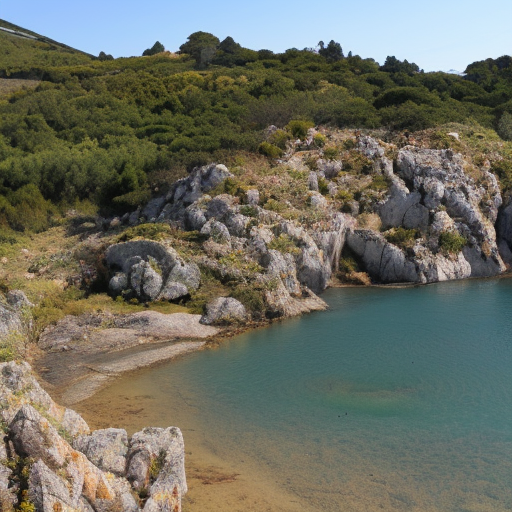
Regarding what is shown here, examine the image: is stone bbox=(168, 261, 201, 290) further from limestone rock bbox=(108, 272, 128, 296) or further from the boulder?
the boulder

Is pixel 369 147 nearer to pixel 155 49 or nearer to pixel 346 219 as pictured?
pixel 346 219

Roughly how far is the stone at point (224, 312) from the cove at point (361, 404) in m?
1.68

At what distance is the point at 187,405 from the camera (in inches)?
944

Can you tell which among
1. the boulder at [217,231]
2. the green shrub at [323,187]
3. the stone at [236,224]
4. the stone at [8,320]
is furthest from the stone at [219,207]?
the stone at [8,320]

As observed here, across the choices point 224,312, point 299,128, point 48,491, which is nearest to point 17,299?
point 224,312

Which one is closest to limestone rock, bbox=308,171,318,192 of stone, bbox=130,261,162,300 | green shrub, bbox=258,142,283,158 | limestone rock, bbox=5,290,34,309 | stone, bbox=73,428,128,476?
green shrub, bbox=258,142,283,158

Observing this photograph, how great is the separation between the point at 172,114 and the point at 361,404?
56474 millimetres

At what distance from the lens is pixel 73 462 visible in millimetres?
14609

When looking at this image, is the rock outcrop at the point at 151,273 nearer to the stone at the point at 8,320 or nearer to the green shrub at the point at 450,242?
the stone at the point at 8,320

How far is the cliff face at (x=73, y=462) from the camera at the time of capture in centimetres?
1363

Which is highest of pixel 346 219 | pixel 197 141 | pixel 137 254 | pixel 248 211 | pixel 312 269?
pixel 197 141

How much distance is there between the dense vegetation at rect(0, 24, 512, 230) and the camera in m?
54.7

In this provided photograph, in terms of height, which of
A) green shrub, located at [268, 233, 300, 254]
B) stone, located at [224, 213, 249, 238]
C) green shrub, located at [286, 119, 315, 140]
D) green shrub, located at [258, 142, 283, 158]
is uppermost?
green shrub, located at [286, 119, 315, 140]

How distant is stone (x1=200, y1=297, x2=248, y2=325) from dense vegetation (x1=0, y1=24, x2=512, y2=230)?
19264mm
